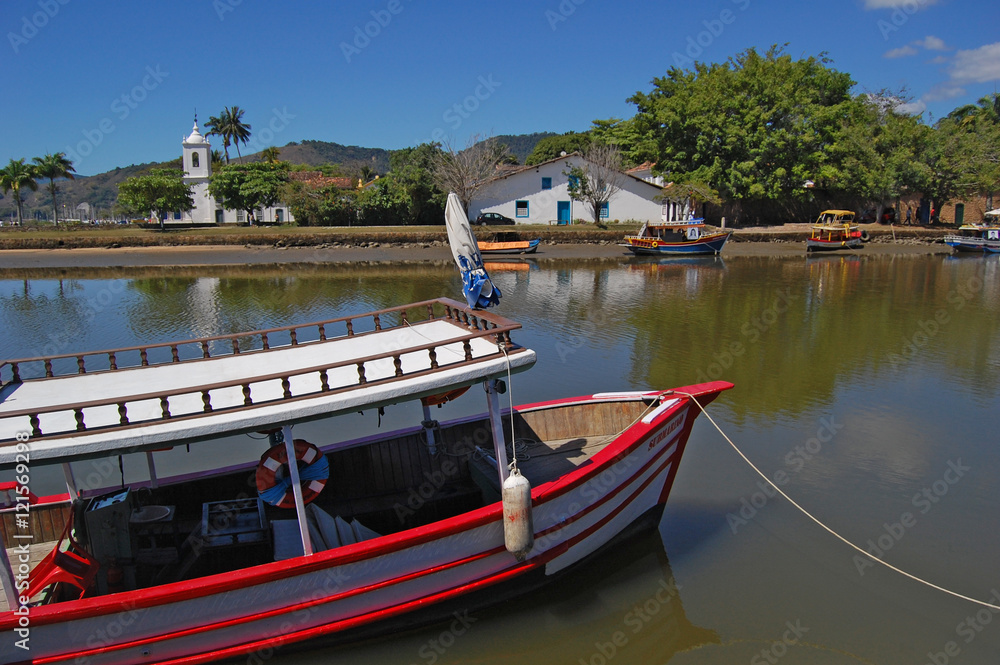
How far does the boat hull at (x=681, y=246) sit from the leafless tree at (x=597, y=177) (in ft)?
29.9

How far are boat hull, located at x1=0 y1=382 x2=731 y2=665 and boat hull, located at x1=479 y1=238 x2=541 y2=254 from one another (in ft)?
101

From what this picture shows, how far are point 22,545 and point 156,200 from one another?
4650 centimetres

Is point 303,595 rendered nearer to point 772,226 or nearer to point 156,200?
point 772,226

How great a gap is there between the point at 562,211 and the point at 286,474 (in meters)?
41.4

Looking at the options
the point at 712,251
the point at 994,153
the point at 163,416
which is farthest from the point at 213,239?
the point at 994,153

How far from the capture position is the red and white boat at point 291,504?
5188 mm

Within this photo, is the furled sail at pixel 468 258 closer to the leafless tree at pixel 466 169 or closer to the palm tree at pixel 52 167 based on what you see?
the leafless tree at pixel 466 169

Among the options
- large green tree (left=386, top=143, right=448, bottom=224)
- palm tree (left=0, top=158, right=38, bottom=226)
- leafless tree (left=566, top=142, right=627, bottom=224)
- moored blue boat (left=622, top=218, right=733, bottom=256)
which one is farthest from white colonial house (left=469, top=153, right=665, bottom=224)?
palm tree (left=0, top=158, right=38, bottom=226)

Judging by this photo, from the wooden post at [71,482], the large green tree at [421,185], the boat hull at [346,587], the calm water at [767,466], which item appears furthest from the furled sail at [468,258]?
the large green tree at [421,185]

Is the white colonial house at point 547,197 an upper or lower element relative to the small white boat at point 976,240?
upper

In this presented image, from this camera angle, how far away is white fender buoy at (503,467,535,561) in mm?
5809

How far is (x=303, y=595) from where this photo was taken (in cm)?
557

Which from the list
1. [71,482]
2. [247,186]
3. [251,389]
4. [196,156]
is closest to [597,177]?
[247,186]

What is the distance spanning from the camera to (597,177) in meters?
44.0
